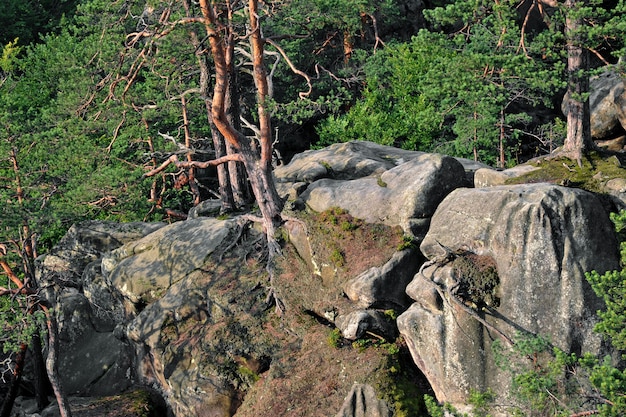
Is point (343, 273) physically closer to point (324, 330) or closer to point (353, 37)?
point (324, 330)

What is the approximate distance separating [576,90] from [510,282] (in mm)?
3951

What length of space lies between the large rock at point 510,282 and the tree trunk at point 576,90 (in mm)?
1904

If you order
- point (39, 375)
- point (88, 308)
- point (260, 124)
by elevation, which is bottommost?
point (39, 375)

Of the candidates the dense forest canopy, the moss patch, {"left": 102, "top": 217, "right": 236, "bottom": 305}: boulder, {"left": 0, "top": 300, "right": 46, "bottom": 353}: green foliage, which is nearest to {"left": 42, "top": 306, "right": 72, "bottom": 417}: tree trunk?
{"left": 0, "top": 300, "right": 46, "bottom": 353}: green foliage

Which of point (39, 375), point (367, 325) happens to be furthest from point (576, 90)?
point (39, 375)

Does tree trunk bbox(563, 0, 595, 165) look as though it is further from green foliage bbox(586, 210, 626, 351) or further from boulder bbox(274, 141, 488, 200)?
green foliage bbox(586, 210, 626, 351)

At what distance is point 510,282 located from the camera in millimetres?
11617

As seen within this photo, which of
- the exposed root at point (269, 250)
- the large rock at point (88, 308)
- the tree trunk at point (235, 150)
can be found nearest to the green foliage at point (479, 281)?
the exposed root at point (269, 250)

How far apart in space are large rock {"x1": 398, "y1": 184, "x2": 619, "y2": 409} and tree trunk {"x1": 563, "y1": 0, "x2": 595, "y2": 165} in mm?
1904

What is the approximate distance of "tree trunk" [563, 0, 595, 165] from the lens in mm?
12203

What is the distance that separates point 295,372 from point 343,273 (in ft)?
7.47

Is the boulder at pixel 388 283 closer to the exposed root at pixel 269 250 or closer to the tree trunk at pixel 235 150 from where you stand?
the exposed root at pixel 269 250

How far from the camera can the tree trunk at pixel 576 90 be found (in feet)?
40.0

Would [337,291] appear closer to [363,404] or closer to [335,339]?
[335,339]
